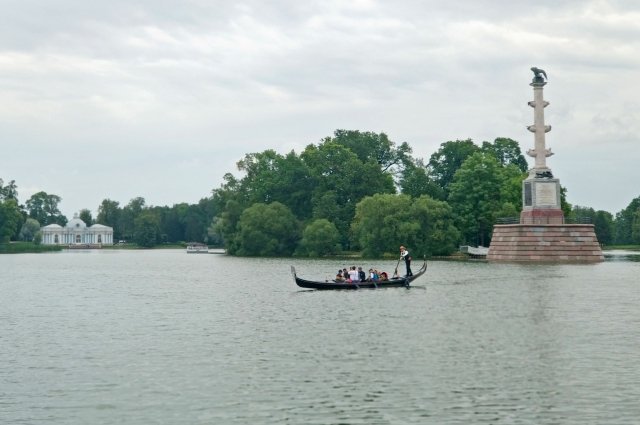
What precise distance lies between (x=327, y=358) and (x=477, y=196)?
87.3m

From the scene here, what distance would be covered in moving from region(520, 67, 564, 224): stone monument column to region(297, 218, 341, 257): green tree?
34.3 metres

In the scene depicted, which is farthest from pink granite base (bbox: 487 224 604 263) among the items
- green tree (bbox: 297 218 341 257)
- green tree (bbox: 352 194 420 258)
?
green tree (bbox: 297 218 341 257)

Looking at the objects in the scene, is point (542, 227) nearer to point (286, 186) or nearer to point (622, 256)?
point (622, 256)

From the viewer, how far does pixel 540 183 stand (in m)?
91.5

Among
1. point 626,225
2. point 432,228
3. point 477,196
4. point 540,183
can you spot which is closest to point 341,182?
point 477,196

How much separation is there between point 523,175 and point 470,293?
67.9 metres

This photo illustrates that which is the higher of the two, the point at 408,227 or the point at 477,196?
the point at 477,196

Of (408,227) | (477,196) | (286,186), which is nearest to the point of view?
(408,227)

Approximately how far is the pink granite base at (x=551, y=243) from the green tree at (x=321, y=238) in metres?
32.9

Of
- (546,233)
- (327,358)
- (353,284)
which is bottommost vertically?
(327,358)

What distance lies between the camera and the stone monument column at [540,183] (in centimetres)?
9125

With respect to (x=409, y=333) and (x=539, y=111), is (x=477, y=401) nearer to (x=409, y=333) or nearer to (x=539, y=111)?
(x=409, y=333)

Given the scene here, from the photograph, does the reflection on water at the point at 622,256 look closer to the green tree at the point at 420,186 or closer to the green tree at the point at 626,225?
the green tree at the point at 420,186

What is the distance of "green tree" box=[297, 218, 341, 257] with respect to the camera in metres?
121
